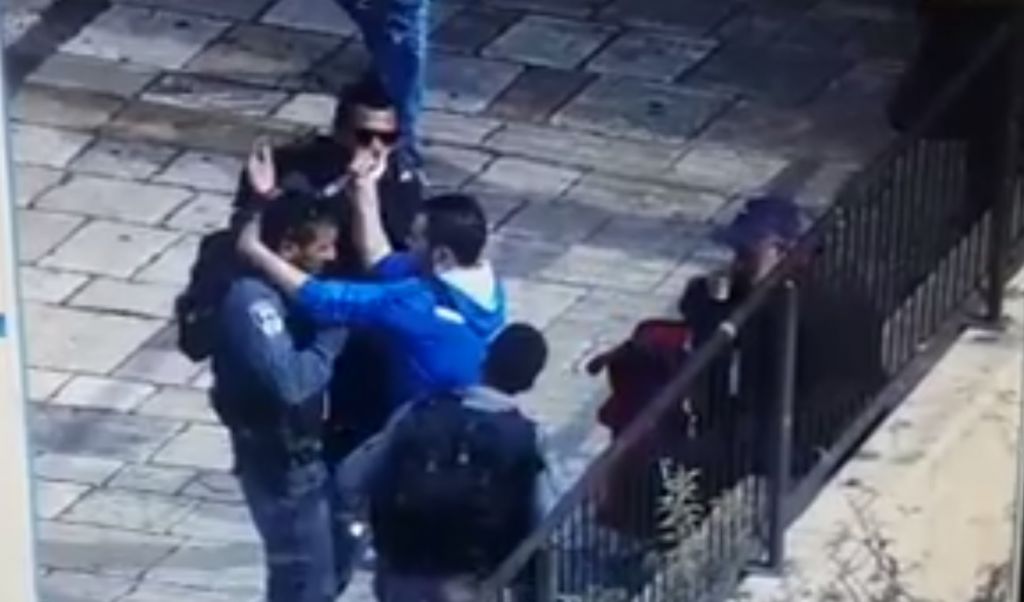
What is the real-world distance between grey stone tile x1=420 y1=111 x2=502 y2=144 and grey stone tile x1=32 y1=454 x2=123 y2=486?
0.29 metres

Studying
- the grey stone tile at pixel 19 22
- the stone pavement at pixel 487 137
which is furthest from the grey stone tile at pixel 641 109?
the grey stone tile at pixel 19 22

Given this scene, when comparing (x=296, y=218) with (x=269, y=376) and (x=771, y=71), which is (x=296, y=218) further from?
(x=771, y=71)

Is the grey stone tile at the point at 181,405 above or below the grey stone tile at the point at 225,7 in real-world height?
below

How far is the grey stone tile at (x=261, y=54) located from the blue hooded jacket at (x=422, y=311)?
127 millimetres

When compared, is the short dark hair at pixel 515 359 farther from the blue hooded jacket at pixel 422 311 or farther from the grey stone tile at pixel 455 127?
the grey stone tile at pixel 455 127

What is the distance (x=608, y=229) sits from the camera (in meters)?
1.84

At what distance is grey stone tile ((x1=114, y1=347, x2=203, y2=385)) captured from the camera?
1.88 m

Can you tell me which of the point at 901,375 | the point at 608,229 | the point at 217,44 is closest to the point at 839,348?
the point at 901,375

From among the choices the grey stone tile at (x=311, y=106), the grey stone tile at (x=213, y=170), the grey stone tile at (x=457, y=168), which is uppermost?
the grey stone tile at (x=311, y=106)

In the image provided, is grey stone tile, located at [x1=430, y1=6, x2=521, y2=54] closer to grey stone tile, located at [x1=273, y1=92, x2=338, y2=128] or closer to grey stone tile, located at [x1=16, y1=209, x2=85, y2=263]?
grey stone tile, located at [x1=273, y1=92, x2=338, y2=128]

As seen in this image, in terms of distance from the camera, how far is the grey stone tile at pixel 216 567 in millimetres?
1914

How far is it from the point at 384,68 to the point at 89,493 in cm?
33

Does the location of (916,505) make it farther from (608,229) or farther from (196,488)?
(196,488)

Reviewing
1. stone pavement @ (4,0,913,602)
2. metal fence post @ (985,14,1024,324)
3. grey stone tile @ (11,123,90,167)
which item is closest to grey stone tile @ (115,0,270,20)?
stone pavement @ (4,0,913,602)
